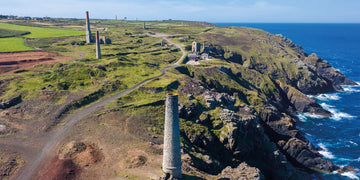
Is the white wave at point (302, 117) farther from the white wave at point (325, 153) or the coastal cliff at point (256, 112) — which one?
the white wave at point (325, 153)

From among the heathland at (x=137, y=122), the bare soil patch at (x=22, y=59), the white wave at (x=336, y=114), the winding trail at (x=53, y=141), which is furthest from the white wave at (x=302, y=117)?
the bare soil patch at (x=22, y=59)

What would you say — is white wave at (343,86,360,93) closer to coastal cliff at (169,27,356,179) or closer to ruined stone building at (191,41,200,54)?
coastal cliff at (169,27,356,179)

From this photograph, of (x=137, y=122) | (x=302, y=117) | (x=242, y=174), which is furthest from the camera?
(x=302, y=117)

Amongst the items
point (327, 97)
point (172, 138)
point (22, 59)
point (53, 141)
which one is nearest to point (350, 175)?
point (172, 138)

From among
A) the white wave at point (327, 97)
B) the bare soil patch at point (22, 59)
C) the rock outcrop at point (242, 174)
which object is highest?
the bare soil patch at point (22, 59)

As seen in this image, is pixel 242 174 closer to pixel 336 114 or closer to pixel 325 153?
pixel 325 153

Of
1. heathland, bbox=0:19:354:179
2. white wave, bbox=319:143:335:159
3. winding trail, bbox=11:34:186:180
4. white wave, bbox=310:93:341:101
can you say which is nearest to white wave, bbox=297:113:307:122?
heathland, bbox=0:19:354:179
